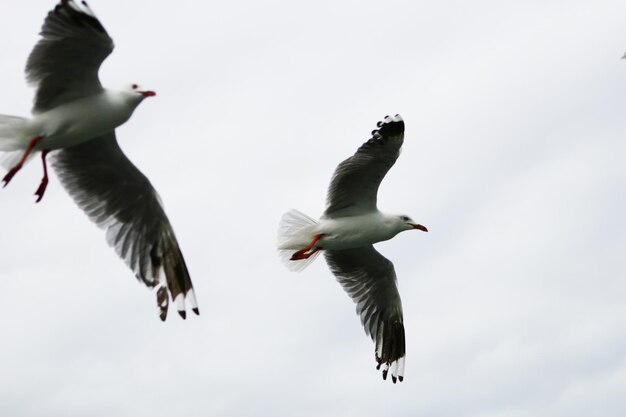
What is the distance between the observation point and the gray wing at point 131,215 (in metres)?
13.3

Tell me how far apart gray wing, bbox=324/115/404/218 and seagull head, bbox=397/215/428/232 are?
0.44 m

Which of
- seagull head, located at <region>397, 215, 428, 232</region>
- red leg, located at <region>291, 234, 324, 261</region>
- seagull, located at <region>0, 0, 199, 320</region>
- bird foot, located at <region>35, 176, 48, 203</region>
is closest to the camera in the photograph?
seagull, located at <region>0, 0, 199, 320</region>

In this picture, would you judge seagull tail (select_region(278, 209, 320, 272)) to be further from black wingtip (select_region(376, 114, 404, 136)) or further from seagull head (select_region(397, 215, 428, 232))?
black wingtip (select_region(376, 114, 404, 136))

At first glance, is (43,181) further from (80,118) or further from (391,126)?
(391,126)

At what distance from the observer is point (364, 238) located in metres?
14.6

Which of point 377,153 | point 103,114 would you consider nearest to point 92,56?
point 103,114

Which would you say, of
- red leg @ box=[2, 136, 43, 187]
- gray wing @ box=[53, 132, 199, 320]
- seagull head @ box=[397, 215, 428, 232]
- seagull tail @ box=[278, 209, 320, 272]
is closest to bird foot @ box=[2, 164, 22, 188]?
red leg @ box=[2, 136, 43, 187]

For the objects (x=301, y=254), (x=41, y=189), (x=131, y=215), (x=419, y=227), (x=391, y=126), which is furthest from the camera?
(x=419, y=227)

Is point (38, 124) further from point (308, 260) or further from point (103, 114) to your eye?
point (308, 260)

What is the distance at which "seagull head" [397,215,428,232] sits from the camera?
14.9 m

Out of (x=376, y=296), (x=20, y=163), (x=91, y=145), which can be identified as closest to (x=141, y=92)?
(x=91, y=145)

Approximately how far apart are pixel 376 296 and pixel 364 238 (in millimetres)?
1616

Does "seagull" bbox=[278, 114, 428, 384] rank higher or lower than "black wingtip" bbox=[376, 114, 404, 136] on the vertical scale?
lower

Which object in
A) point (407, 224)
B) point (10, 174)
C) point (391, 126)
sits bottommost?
point (10, 174)
